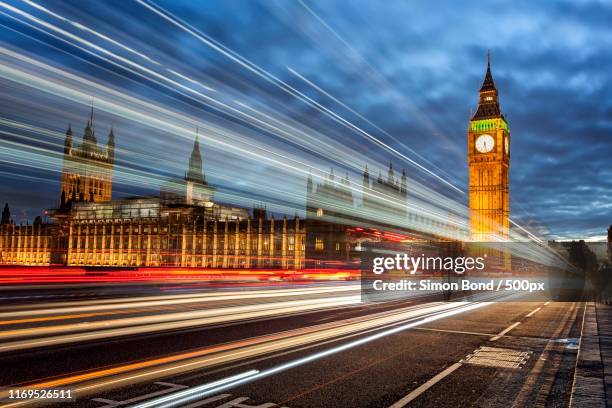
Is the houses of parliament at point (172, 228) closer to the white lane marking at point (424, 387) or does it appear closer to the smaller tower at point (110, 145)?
the smaller tower at point (110, 145)

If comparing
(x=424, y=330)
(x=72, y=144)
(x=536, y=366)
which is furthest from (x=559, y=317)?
(x=72, y=144)

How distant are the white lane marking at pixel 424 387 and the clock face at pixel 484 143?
112197 mm

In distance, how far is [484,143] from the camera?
116 metres

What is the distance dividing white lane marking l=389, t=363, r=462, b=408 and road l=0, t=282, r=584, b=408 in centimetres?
2

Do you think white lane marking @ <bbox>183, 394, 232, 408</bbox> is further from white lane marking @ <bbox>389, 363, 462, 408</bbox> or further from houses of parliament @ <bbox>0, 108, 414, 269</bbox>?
houses of parliament @ <bbox>0, 108, 414, 269</bbox>

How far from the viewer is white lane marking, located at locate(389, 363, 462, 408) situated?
6.91m

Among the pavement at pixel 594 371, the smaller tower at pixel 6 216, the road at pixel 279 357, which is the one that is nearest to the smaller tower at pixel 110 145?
the smaller tower at pixel 6 216

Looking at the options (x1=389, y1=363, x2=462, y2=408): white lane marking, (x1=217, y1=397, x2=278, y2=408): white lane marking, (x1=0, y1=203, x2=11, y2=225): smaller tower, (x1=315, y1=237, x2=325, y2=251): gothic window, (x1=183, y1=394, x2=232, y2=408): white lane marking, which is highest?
(x1=0, y1=203, x2=11, y2=225): smaller tower

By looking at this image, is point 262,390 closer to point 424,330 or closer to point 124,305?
point 424,330

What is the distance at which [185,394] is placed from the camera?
22.8 ft

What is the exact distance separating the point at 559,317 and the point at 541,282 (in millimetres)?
10098

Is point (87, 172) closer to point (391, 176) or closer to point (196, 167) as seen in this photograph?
point (196, 167)

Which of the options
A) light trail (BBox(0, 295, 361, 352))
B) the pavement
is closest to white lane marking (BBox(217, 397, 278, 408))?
the pavement

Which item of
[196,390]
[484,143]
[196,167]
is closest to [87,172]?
[196,167]
